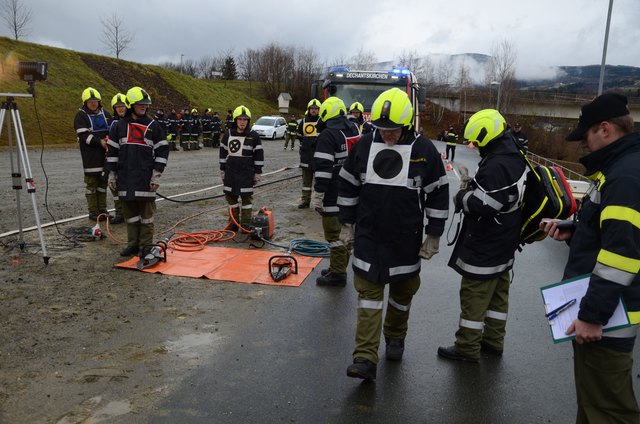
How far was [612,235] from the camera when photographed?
91.0 inches

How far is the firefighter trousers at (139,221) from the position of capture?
275 inches

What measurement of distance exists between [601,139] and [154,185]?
5.73m

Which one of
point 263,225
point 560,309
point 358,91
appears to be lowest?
point 263,225

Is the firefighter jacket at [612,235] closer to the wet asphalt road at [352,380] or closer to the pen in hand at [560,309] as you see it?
the pen in hand at [560,309]

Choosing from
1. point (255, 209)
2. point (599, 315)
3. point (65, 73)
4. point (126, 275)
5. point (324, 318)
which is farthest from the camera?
point (65, 73)

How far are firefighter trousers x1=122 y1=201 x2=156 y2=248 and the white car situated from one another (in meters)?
28.3

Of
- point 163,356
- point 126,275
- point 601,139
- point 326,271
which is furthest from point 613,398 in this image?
point 126,275

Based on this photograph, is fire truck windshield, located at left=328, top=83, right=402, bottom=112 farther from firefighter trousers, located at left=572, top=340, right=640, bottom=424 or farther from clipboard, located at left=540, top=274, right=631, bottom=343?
firefighter trousers, located at left=572, top=340, right=640, bottom=424

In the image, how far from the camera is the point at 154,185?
6.88 m

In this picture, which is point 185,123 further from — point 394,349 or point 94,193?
point 394,349

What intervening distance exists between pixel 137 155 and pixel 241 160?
1.76 metres

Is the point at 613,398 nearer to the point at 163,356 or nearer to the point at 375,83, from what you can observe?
the point at 163,356

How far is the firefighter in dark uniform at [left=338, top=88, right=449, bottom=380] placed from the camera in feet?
12.4

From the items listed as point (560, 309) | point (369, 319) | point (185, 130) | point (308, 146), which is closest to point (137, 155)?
point (369, 319)
